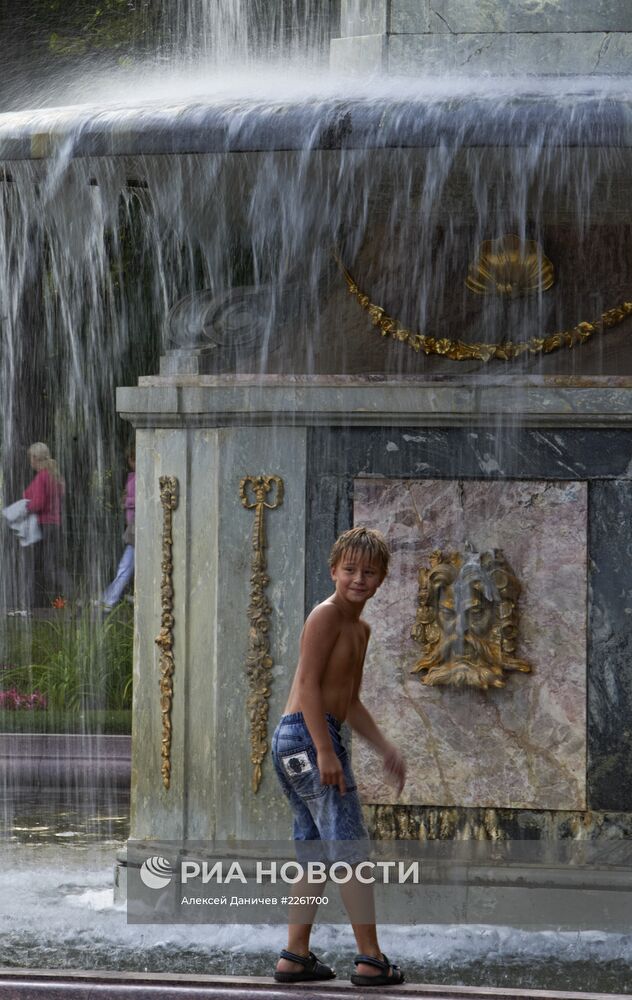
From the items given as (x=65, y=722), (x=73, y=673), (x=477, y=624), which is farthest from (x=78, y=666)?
(x=477, y=624)

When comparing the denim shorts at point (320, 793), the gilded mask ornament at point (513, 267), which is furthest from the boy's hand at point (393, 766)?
the gilded mask ornament at point (513, 267)

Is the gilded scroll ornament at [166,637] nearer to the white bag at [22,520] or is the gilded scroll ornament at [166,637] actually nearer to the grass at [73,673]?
the grass at [73,673]

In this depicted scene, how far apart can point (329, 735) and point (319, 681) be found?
0.49ft

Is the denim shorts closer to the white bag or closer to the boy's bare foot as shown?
the boy's bare foot

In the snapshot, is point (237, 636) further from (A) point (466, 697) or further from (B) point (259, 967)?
(B) point (259, 967)

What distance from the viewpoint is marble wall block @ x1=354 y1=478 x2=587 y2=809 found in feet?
17.9

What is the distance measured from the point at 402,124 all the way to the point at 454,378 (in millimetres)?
1190

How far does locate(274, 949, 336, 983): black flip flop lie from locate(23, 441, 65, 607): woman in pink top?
337 inches

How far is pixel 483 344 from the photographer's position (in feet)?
18.5

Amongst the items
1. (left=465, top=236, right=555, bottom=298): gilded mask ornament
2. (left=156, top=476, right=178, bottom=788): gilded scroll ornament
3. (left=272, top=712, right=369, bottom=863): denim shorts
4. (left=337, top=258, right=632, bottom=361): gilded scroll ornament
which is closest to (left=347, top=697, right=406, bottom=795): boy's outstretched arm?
(left=272, top=712, right=369, bottom=863): denim shorts

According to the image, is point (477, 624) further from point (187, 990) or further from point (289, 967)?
point (187, 990)

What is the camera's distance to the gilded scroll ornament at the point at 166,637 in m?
5.71

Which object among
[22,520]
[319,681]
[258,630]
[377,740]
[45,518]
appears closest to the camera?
[319,681]

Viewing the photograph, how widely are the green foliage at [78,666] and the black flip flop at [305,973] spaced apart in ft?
21.5
